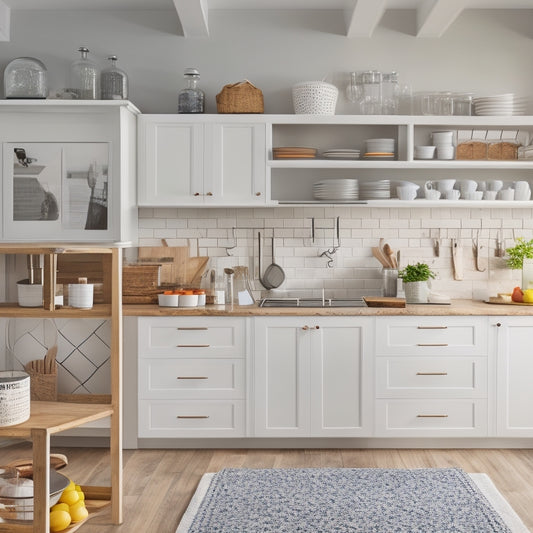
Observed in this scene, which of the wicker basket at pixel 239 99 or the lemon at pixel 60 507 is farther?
the wicker basket at pixel 239 99

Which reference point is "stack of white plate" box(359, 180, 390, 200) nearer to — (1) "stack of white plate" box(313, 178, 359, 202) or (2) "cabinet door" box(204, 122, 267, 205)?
(1) "stack of white plate" box(313, 178, 359, 202)

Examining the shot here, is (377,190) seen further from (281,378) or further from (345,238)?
(281,378)

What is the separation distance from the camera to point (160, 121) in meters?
4.89

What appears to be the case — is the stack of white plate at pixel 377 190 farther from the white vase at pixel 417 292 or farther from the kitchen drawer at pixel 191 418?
the kitchen drawer at pixel 191 418

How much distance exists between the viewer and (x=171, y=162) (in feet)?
16.0

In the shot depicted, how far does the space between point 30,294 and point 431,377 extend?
8.29ft

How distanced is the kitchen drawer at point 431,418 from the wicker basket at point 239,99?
2.12m

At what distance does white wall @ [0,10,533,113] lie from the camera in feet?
17.0

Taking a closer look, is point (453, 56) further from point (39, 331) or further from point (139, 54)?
point (39, 331)

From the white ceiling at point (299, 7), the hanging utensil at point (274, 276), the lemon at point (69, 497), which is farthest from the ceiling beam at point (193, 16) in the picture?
the lemon at point (69, 497)

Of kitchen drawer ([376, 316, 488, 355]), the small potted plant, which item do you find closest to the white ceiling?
the small potted plant

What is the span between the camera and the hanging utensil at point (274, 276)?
5.17m

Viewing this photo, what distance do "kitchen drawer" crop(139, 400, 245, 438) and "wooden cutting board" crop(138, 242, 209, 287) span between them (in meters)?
0.97

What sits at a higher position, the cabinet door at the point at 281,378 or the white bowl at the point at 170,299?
the white bowl at the point at 170,299
